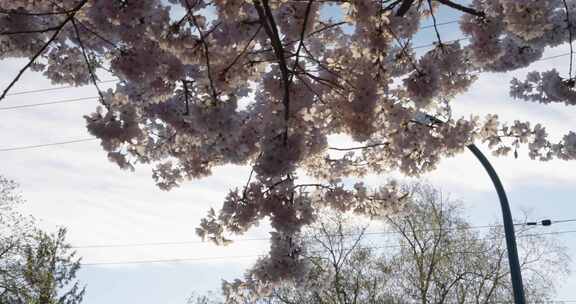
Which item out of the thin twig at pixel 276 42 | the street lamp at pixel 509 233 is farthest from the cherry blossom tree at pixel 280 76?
the street lamp at pixel 509 233

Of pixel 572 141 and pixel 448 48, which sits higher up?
pixel 448 48

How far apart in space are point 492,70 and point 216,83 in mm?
2948

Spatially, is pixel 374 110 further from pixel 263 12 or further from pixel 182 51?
pixel 182 51

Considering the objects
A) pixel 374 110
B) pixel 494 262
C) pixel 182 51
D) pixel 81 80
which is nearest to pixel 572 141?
pixel 374 110

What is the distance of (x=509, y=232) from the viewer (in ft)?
29.6

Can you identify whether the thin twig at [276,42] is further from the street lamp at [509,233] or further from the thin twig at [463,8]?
the street lamp at [509,233]

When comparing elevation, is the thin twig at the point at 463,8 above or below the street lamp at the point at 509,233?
above

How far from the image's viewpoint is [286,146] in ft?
17.3

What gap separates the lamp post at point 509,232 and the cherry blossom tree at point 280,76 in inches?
108

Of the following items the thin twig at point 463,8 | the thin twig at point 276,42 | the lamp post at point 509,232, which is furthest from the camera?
the lamp post at point 509,232

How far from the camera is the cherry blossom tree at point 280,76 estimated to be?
4836mm

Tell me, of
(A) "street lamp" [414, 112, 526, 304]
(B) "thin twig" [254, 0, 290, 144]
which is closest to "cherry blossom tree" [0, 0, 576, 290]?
(B) "thin twig" [254, 0, 290, 144]

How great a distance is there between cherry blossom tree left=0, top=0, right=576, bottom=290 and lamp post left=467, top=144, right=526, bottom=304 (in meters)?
2.73

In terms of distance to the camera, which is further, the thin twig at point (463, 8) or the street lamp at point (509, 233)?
the street lamp at point (509, 233)
